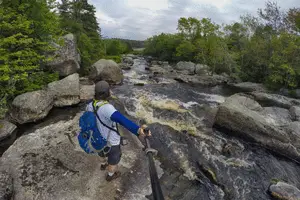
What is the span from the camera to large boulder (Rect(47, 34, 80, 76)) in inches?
539

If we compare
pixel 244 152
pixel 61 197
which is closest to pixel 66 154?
pixel 61 197

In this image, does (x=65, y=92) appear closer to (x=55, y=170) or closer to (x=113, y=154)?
(x=55, y=170)

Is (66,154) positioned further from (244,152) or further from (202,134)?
(244,152)

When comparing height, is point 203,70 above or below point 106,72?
below

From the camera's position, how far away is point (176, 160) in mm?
6602

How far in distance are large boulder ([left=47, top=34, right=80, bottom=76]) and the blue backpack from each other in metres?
11.3

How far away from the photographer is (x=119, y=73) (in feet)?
61.1

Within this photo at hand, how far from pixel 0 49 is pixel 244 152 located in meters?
11.8

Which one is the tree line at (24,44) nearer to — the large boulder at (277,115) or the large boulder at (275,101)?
the large boulder at (277,115)

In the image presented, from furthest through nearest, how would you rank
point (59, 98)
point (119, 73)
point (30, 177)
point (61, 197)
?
point (119, 73) < point (59, 98) < point (30, 177) < point (61, 197)

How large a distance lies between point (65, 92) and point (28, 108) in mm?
2361

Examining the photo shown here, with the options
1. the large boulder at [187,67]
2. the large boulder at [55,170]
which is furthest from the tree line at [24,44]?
the large boulder at [187,67]

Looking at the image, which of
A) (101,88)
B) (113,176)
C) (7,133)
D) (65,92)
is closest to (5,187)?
(113,176)

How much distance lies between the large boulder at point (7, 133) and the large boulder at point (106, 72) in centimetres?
969
